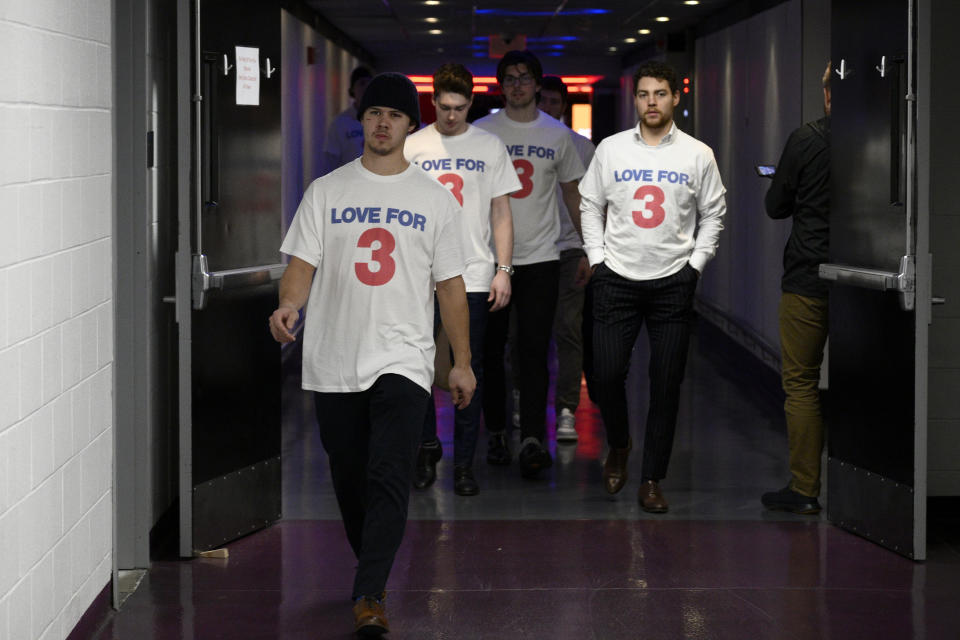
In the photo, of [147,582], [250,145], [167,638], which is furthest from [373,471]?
[250,145]

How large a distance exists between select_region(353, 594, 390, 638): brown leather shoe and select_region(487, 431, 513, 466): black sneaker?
2455 millimetres

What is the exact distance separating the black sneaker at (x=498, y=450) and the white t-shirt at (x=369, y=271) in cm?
237

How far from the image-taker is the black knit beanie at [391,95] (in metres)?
3.99

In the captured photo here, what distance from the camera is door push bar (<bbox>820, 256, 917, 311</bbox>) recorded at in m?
4.57

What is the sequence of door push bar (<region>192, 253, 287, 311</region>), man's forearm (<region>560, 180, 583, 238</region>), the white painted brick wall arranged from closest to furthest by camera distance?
the white painted brick wall < door push bar (<region>192, 253, 287, 311</region>) < man's forearm (<region>560, 180, 583, 238</region>)

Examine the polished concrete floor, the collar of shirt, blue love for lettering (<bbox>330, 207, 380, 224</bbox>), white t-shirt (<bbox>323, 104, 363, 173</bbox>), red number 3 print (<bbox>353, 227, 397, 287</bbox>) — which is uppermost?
white t-shirt (<bbox>323, 104, 363, 173</bbox>)

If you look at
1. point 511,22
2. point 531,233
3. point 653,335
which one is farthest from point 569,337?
point 511,22

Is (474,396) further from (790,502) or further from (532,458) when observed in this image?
(790,502)

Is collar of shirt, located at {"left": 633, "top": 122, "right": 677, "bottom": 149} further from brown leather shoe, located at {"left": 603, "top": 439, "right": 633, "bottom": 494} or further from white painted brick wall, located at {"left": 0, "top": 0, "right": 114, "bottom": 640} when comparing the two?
white painted brick wall, located at {"left": 0, "top": 0, "right": 114, "bottom": 640}

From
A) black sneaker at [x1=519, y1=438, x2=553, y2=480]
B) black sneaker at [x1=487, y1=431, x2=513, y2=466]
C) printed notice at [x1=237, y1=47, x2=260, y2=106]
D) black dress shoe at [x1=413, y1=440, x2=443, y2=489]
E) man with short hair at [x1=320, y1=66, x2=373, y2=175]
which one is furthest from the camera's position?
man with short hair at [x1=320, y1=66, x2=373, y2=175]

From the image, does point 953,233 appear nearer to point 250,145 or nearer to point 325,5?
point 250,145

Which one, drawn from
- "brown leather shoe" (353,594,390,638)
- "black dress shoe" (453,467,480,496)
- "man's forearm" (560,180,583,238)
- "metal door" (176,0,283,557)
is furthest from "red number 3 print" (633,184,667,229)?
"brown leather shoe" (353,594,390,638)

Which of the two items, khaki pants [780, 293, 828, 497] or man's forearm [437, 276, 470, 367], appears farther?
khaki pants [780, 293, 828, 497]

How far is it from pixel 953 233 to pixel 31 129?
351 cm
